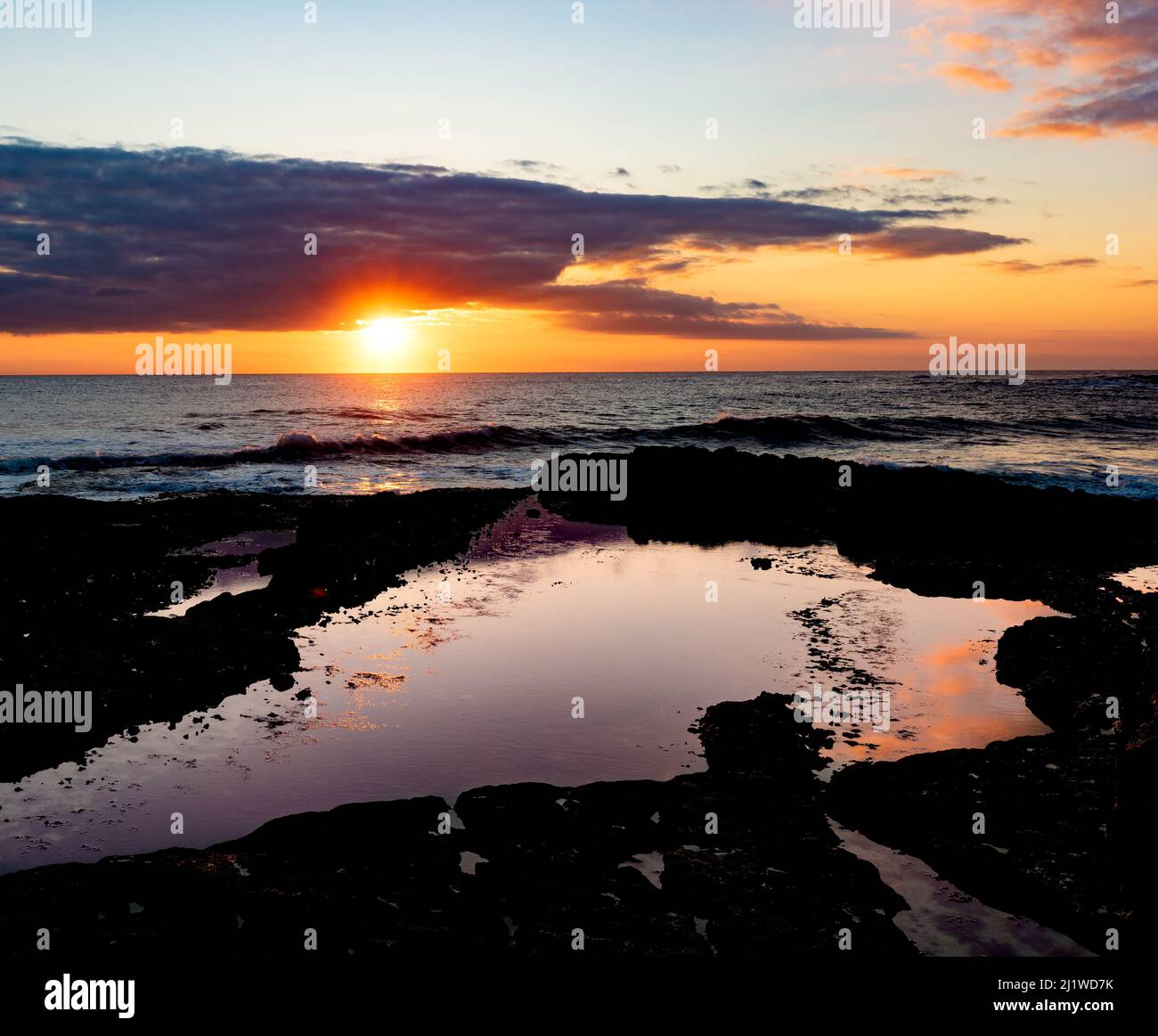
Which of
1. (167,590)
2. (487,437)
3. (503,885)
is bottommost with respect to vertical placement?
(503,885)

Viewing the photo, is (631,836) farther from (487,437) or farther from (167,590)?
(487,437)

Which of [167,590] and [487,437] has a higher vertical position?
[487,437]

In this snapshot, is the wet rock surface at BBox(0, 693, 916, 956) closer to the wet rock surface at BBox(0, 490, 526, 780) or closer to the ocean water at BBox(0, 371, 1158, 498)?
the wet rock surface at BBox(0, 490, 526, 780)

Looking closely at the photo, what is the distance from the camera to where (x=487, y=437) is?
57.8 metres

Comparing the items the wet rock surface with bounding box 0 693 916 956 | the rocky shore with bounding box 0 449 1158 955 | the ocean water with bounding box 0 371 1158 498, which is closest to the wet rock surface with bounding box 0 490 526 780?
the rocky shore with bounding box 0 449 1158 955

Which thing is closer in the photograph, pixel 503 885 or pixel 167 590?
pixel 503 885

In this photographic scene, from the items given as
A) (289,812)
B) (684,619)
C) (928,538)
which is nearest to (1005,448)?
(928,538)

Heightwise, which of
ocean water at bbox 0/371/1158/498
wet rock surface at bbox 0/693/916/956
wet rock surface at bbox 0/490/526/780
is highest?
ocean water at bbox 0/371/1158/498

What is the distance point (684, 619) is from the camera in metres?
15.3

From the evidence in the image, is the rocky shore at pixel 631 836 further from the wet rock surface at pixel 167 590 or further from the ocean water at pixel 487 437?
the ocean water at pixel 487 437

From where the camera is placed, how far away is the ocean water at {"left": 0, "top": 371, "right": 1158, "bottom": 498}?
3966cm

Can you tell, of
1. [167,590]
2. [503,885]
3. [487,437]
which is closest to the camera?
[503,885]

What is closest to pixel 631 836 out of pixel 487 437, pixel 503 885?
pixel 503 885
